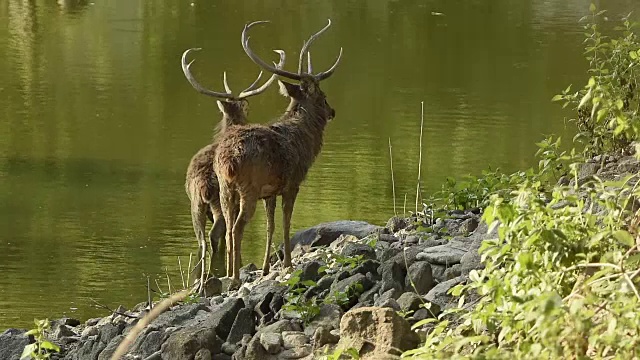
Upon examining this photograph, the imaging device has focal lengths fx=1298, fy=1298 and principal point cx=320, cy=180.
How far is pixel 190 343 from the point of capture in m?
6.82

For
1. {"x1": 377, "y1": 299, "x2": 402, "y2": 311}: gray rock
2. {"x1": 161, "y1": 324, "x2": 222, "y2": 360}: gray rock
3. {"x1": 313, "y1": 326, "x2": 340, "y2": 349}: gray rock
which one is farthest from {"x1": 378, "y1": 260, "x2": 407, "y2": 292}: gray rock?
{"x1": 161, "y1": 324, "x2": 222, "y2": 360}: gray rock

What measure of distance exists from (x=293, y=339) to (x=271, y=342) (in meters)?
0.14

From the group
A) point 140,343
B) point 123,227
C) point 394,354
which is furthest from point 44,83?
point 394,354

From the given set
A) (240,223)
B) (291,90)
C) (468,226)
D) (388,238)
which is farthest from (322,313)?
(291,90)

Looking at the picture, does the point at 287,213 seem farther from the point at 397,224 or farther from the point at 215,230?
the point at 215,230

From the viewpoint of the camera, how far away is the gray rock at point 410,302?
6.59 metres

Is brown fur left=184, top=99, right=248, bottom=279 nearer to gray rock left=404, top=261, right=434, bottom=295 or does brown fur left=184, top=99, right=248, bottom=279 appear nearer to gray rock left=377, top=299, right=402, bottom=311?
gray rock left=404, top=261, right=434, bottom=295

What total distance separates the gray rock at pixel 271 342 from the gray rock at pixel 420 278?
2.91 feet

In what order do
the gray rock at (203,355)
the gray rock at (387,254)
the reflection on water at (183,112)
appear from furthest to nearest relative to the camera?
the reflection on water at (183,112), the gray rock at (387,254), the gray rock at (203,355)

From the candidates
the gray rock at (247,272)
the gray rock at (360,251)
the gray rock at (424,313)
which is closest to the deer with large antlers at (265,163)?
the gray rock at (247,272)

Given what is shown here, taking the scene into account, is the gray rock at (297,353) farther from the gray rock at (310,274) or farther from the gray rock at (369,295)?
the gray rock at (310,274)

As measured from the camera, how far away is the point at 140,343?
7.39 meters

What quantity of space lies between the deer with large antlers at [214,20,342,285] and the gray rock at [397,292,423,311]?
3.02 meters

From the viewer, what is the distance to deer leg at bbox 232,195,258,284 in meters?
9.66
